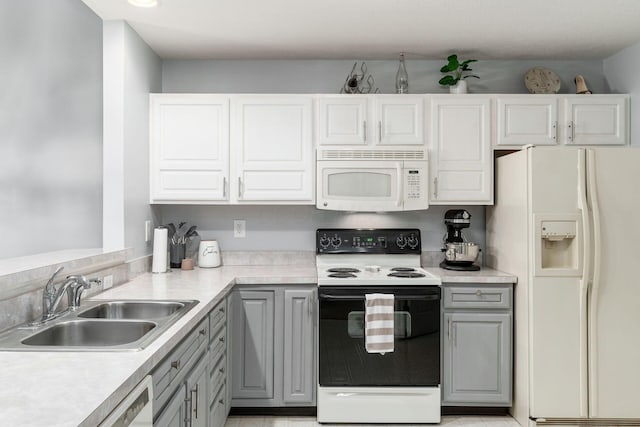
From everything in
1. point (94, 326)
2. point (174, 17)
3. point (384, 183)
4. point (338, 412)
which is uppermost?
point (174, 17)

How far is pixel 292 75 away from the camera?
10.8 feet

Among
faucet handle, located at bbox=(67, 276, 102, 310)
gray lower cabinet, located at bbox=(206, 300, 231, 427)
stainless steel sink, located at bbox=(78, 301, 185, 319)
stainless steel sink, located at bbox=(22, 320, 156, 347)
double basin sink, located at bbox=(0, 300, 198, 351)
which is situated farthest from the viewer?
gray lower cabinet, located at bbox=(206, 300, 231, 427)

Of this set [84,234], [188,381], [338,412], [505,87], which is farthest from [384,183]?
[84,234]

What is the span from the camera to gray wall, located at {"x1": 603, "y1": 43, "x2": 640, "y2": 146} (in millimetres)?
2902

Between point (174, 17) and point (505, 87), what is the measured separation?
93.9 inches

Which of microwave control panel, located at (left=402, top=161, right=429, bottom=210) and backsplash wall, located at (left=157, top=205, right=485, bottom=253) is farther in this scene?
backsplash wall, located at (left=157, top=205, right=485, bottom=253)

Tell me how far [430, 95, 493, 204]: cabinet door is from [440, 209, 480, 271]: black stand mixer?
0.12m

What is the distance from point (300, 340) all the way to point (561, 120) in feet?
7.49

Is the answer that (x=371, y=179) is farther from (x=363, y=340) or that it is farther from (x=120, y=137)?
(x=120, y=137)

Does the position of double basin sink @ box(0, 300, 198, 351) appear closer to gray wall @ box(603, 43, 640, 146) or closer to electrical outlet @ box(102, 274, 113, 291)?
electrical outlet @ box(102, 274, 113, 291)

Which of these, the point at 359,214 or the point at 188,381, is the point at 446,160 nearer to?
the point at 359,214

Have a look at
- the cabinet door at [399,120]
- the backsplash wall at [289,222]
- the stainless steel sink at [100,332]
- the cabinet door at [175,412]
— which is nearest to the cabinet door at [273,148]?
the backsplash wall at [289,222]

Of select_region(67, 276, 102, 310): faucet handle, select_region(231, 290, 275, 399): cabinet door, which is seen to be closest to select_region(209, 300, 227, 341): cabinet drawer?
select_region(231, 290, 275, 399): cabinet door

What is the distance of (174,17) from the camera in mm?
2531
